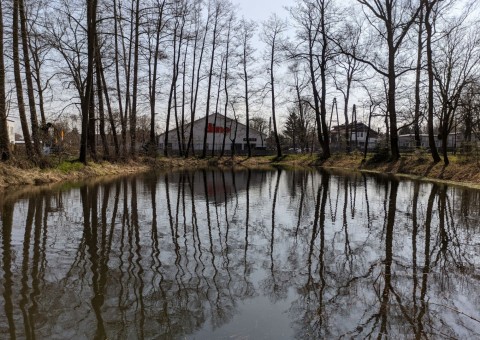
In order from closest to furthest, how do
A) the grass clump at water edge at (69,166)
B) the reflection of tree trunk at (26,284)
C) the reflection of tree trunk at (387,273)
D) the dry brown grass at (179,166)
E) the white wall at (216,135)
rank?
the reflection of tree trunk at (26,284)
the reflection of tree trunk at (387,273)
the dry brown grass at (179,166)
the grass clump at water edge at (69,166)
the white wall at (216,135)

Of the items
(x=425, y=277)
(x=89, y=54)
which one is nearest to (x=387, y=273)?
(x=425, y=277)

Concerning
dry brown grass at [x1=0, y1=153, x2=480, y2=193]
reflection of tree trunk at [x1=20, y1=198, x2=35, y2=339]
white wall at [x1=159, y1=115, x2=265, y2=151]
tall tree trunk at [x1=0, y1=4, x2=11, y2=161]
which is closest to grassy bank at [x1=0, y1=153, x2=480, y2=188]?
dry brown grass at [x1=0, y1=153, x2=480, y2=193]

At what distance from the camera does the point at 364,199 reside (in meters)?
13.7

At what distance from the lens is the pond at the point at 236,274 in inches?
159

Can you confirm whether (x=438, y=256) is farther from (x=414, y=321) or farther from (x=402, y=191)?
(x=402, y=191)

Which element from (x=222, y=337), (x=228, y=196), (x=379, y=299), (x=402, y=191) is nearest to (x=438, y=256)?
(x=379, y=299)

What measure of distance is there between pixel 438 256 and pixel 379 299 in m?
2.38

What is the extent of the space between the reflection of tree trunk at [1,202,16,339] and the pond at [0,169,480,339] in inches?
0.8

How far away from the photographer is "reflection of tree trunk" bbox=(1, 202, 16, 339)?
13.1 ft

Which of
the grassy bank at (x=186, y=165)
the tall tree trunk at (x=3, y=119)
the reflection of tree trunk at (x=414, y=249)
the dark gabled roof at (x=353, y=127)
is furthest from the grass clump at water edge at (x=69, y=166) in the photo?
the dark gabled roof at (x=353, y=127)

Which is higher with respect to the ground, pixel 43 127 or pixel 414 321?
pixel 43 127

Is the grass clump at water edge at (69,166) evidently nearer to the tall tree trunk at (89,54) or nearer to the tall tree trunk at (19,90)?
the tall tree trunk at (89,54)

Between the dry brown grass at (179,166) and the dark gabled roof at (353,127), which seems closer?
the dry brown grass at (179,166)

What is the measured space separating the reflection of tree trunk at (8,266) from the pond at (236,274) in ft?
0.07
